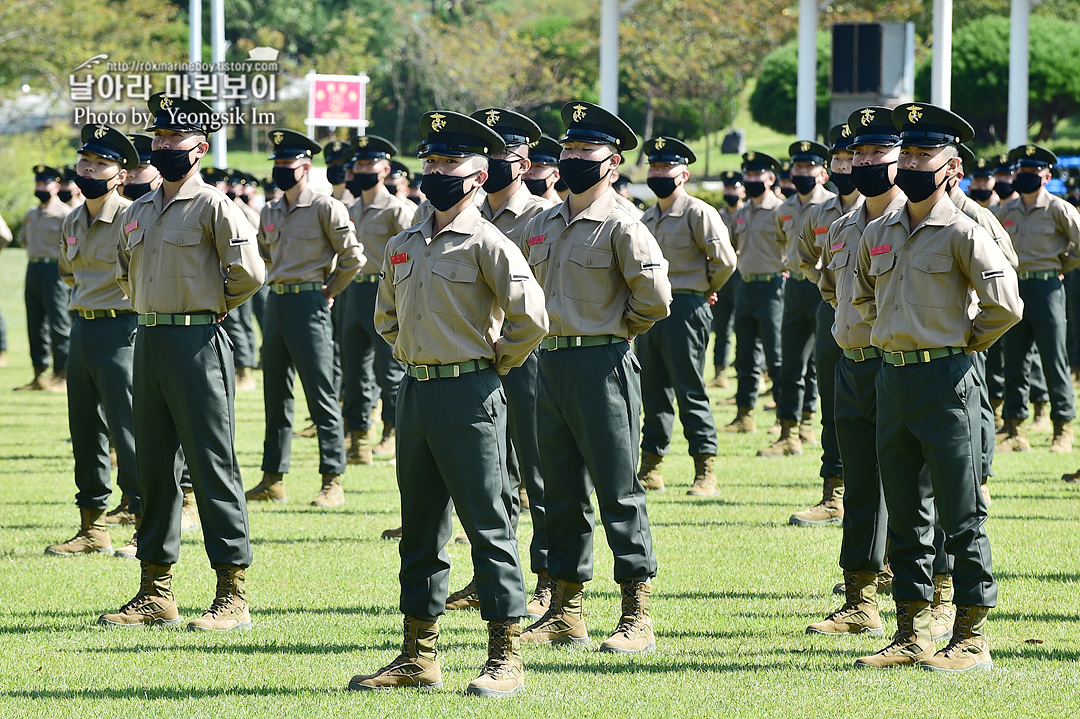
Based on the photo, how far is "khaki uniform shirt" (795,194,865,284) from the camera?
903 cm

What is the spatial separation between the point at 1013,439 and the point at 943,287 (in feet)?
22.9

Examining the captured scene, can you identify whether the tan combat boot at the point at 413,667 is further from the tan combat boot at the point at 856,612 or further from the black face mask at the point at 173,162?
the black face mask at the point at 173,162

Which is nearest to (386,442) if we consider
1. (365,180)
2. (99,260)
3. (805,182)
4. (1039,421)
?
(365,180)

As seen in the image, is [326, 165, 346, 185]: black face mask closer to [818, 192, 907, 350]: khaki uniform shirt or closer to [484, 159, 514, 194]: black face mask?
[484, 159, 514, 194]: black face mask

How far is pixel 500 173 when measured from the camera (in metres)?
7.01

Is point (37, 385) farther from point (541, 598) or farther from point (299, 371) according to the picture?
point (541, 598)

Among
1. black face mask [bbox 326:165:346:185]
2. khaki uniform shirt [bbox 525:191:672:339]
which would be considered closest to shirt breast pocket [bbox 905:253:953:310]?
khaki uniform shirt [bbox 525:191:672:339]

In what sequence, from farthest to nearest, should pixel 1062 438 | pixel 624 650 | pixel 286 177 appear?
pixel 1062 438, pixel 286 177, pixel 624 650

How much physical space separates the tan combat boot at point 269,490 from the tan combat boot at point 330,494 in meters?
0.30

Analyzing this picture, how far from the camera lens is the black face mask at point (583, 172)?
6.60 m

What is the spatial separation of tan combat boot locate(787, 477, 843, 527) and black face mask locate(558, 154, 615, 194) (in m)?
3.73

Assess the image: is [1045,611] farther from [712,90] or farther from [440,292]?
[712,90]

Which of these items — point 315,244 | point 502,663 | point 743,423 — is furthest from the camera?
point 743,423

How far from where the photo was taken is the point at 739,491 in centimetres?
1075
